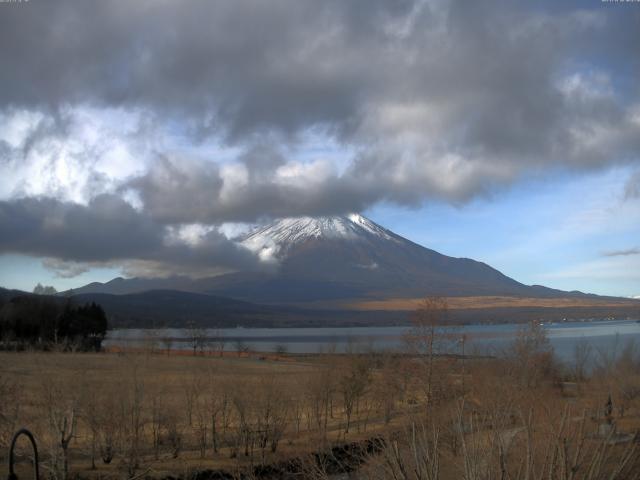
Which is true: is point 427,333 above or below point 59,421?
above

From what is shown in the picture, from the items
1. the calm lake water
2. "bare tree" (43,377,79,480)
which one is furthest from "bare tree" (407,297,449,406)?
"bare tree" (43,377,79,480)

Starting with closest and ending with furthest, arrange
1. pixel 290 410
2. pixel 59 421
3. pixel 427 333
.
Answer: pixel 59 421, pixel 290 410, pixel 427 333

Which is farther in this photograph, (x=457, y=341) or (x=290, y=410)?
(x=457, y=341)

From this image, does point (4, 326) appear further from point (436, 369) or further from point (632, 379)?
point (632, 379)

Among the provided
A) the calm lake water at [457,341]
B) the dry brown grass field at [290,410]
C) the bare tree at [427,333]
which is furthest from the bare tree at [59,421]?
the bare tree at [427,333]

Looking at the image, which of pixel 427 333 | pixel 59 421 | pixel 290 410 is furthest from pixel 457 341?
pixel 59 421

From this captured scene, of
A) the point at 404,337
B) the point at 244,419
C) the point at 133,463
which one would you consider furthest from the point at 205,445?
the point at 404,337

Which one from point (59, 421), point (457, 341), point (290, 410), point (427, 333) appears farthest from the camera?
point (457, 341)

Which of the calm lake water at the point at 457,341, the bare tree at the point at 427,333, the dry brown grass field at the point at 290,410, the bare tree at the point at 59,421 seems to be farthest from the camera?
the calm lake water at the point at 457,341

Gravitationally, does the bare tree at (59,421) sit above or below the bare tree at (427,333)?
below

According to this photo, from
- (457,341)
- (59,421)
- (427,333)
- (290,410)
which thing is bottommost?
(290,410)

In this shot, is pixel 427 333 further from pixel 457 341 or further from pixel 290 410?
pixel 290 410

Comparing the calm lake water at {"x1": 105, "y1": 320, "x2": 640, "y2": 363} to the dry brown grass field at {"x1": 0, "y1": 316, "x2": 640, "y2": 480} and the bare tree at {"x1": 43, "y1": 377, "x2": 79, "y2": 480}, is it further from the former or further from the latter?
the bare tree at {"x1": 43, "y1": 377, "x2": 79, "y2": 480}

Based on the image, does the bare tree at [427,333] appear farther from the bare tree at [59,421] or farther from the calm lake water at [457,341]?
the bare tree at [59,421]
